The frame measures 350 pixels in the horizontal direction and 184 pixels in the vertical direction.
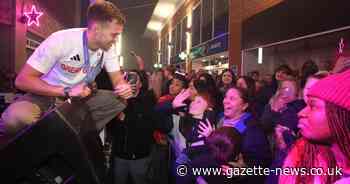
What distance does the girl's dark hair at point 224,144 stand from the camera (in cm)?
220

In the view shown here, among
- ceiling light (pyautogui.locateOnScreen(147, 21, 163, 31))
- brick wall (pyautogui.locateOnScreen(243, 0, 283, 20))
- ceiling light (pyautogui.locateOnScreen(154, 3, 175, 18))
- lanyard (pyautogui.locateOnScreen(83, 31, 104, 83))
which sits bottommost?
lanyard (pyautogui.locateOnScreen(83, 31, 104, 83))

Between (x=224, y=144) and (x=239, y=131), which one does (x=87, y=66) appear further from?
(x=239, y=131)

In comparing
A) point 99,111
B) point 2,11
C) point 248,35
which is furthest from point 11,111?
point 248,35

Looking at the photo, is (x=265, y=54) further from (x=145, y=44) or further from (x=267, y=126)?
(x=145, y=44)

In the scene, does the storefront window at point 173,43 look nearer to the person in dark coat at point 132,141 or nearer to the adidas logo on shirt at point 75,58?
the person in dark coat at point 132,141

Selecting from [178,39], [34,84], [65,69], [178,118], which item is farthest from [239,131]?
[178,39]

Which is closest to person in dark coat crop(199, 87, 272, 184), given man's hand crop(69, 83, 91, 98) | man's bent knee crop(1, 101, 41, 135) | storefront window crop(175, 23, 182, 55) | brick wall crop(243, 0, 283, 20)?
man's hand crop(69, 83, 91, 98)

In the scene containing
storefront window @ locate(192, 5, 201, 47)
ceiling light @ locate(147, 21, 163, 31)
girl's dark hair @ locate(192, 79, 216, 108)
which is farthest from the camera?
ceiling light @ locate(147, 21, 163, 31)

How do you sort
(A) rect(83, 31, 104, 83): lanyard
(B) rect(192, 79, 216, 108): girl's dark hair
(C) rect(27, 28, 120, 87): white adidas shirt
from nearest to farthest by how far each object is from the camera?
(C) rect(27, 28, 120, 87): white adidas shirt < (A) rect(83, 31, 104, 83): lanyard < (B) rect(192, 79, 216, 108): girl's dark hair

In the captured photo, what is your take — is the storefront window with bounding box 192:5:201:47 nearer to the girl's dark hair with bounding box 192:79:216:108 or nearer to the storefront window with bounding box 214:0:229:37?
the storefront window with bounding box 214:0:229:37

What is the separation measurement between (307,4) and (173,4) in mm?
19993

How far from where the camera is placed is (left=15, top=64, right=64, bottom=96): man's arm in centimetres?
184

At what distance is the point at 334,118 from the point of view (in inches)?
46.9

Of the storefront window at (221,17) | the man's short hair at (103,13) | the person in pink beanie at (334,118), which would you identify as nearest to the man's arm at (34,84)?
the man's short hair at (103,13)
